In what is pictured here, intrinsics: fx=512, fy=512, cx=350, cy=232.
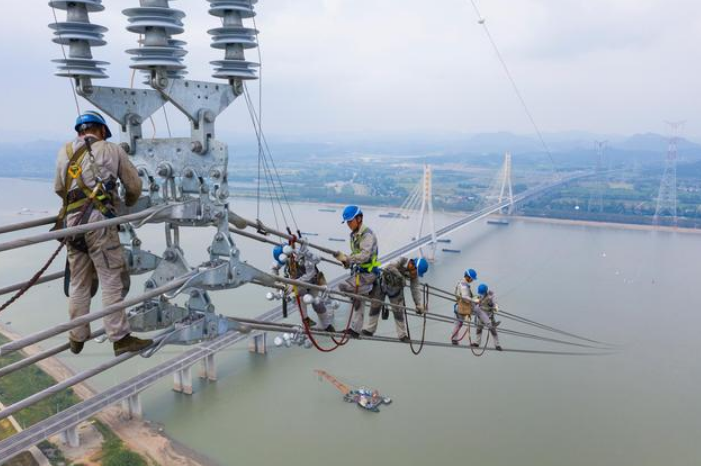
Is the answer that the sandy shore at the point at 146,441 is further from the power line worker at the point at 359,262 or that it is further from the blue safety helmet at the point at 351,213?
the blue safety helmet at the point at 351,213

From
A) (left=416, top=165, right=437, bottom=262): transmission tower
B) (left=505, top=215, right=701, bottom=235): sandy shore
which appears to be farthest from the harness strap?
(left=505, top=215, right=701, bottom=235): sandy shore

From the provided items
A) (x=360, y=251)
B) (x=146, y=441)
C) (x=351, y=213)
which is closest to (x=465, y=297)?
(x=360, y=251)

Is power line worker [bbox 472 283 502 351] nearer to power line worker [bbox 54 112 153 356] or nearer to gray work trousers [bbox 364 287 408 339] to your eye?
gray work trousers [bbox 364 287 408 339]

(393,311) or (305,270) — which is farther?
(393,311)

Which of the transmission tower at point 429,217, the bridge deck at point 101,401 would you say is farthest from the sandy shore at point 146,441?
the transmission tower at point 429,217

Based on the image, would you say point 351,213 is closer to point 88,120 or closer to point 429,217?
point 88,120

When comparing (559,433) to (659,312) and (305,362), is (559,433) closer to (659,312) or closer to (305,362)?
(305,362)

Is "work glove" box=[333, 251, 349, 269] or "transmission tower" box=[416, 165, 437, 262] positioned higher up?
"work glove" box=[333, 251, 349, 269]
